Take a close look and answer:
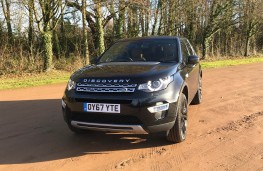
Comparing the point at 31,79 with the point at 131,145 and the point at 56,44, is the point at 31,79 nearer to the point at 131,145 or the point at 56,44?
the point at 56,44

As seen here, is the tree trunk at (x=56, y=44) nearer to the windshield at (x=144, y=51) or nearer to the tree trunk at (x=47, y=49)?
the tree trunk at (x=47, y=49)

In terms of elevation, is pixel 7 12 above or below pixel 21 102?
above

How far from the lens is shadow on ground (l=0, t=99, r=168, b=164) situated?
5035 millimetres

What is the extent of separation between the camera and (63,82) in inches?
544

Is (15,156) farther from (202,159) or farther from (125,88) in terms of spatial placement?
(202,159)

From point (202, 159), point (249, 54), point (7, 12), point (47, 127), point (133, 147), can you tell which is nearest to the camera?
point (202, 159)

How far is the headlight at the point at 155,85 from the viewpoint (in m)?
4.89

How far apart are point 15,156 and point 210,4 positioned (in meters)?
27.2

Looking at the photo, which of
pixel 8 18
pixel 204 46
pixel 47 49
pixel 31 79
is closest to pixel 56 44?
pixel 8 18

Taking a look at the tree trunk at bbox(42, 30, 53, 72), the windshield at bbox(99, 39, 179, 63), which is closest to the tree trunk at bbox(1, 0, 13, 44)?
the tree trunk at bbox(42, 30, 53, 72)

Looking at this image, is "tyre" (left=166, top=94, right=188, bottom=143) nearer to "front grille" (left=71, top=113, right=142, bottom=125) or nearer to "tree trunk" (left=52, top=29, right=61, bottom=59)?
"front grille" (left=71, top=113, right=142, bottom=125)

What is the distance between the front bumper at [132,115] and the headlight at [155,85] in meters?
0.07

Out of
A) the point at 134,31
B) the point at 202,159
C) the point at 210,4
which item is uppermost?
the point at 210,4

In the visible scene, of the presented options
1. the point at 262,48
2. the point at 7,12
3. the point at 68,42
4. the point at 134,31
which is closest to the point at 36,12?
the point at 7,12
